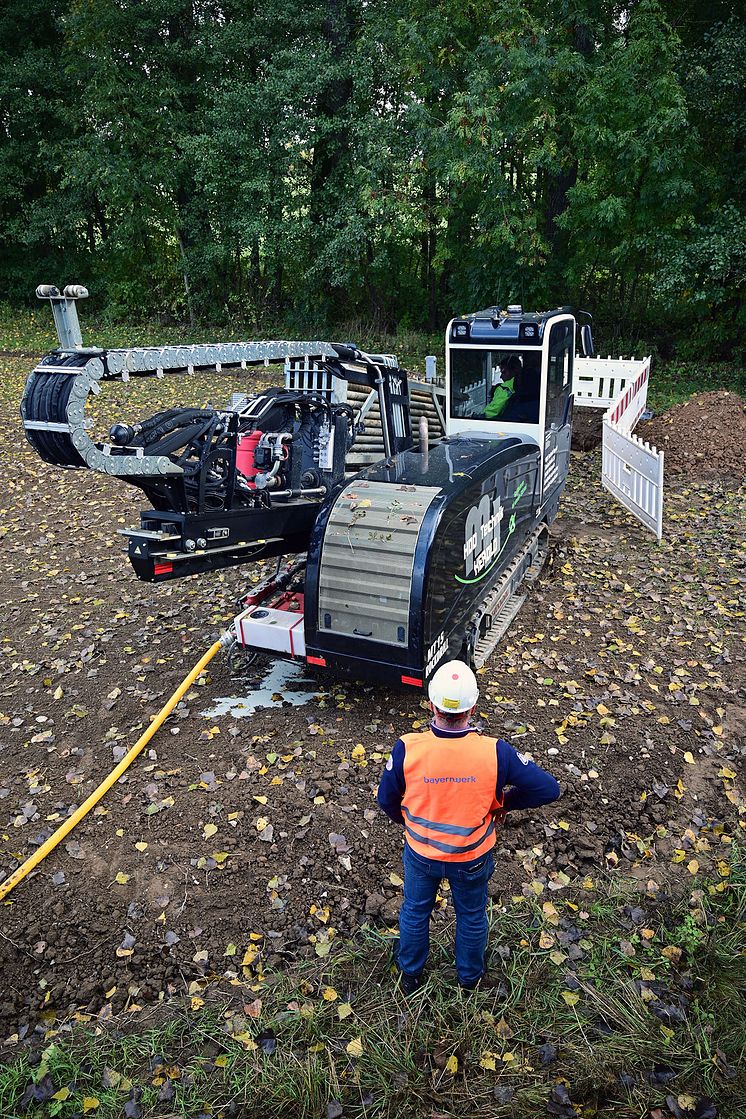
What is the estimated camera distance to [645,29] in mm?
15617

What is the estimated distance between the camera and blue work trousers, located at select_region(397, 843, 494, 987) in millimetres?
3850

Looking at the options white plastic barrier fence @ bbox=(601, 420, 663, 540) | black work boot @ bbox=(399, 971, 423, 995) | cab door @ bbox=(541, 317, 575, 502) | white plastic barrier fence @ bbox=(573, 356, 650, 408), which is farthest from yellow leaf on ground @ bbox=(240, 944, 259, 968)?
white plastic barrier fence @ bbox=(573, 356, 650, 408)

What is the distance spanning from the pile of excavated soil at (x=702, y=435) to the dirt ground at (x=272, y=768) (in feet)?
12.8

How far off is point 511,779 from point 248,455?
4.28 m

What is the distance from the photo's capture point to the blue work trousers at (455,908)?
385 centimetres

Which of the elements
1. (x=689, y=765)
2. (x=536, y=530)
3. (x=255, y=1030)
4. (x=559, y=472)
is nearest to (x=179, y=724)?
(x=255, y=1030)

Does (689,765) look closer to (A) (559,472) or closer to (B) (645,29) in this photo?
(A) (559,472)

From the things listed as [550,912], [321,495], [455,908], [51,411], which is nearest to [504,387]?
[321,495]

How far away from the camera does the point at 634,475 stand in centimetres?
1107

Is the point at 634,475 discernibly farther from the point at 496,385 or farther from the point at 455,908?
the point at 455,908

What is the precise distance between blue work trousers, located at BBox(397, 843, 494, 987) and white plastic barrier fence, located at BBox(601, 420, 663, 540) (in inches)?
294

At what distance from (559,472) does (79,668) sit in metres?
6.30

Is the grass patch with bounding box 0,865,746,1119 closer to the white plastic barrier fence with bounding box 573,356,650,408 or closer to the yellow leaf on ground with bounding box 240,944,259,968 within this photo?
the yellow leaf on ground with bounding box 240,944,259,968

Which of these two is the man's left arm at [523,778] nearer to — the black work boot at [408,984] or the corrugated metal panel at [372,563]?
the black work boot at [408,984]
